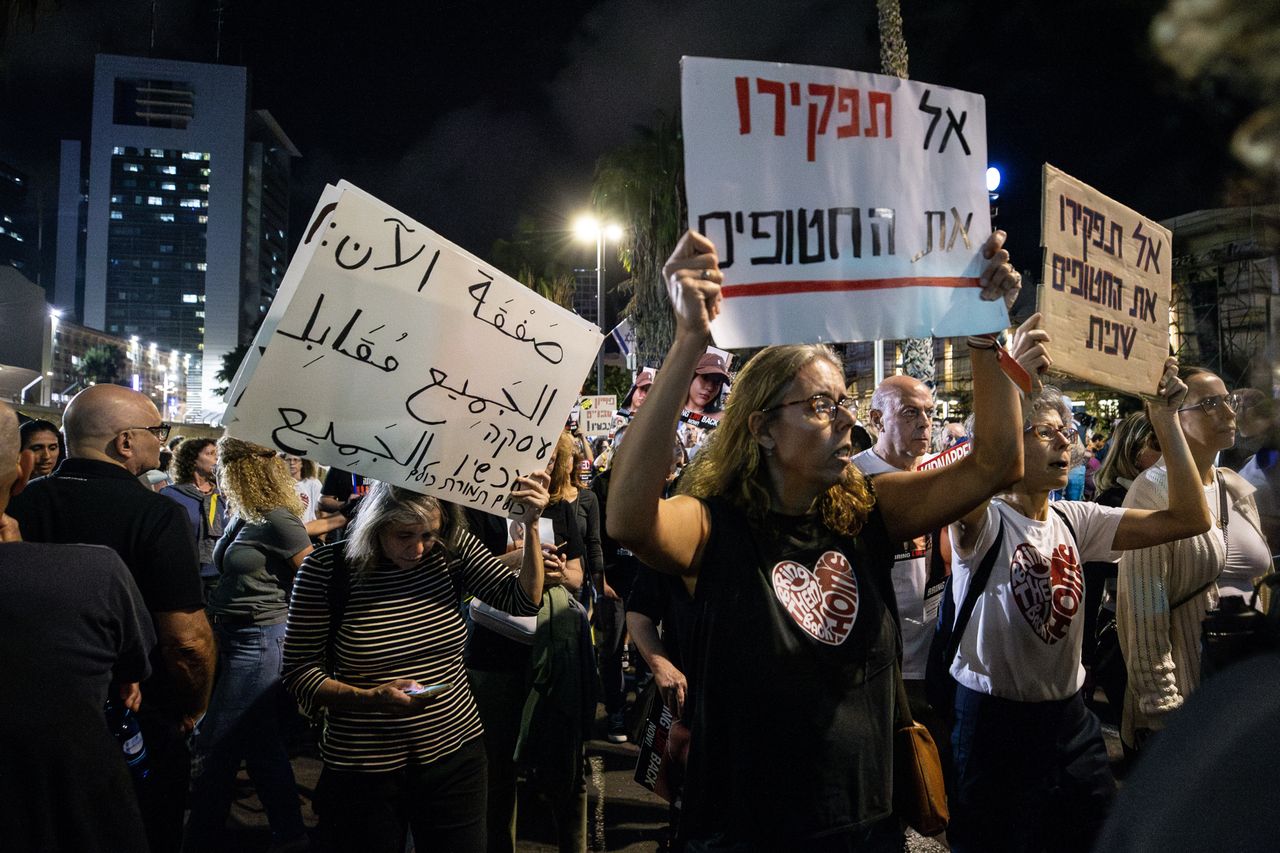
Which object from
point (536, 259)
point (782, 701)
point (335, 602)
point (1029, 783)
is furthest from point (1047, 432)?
point (536, 259)

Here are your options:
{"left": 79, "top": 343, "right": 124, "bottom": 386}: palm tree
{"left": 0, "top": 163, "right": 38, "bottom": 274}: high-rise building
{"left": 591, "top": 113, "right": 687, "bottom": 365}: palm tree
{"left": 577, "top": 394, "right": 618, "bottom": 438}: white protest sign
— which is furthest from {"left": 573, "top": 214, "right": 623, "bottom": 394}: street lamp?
{"left": 0, "top": 163, "right": 38, "bottom": 274}: high-rise building

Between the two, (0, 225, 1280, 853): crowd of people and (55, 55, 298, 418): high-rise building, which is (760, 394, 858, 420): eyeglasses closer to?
(0, 225, 1280, 853): crowd of people

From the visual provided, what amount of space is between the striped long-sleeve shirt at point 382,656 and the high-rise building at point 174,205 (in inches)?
6724

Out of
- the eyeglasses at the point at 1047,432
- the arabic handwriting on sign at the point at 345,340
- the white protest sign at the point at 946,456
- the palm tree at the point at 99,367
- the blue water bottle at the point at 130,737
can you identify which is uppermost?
the palm tree at the point at 99,367

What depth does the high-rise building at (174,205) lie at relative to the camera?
16062 centimetres

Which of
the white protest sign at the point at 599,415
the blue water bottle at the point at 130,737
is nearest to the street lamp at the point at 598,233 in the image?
the white protest sign at the point at 599,415

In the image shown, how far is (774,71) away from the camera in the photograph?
2453 mm

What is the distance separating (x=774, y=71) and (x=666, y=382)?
1.06 meters

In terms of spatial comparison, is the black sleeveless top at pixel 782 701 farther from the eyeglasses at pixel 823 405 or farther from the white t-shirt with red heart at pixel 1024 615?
the white t-shirt with red heart at pixel 1024 615

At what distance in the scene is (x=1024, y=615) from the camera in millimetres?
2984

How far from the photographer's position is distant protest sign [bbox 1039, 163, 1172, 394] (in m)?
2.78

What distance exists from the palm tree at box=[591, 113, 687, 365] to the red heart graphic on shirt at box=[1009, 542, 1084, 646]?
1873cm

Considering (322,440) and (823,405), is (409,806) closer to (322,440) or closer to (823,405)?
(322,440)

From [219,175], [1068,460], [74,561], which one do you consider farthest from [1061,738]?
[219,175]
